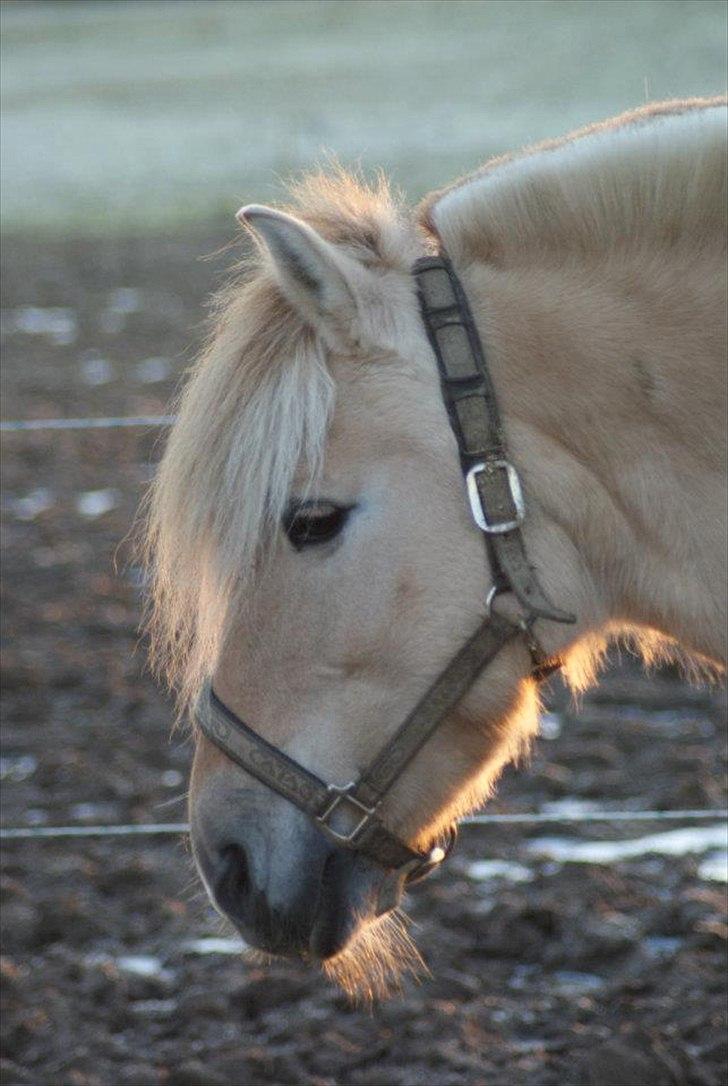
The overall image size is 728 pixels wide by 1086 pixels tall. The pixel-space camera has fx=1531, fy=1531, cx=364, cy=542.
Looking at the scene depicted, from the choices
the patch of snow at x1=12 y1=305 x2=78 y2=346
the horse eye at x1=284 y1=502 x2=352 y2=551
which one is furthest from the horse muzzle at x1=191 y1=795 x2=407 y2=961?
the patch of snow at x1=12 y1=305 x2=78 y2=346

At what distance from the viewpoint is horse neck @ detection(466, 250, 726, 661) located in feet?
6.91

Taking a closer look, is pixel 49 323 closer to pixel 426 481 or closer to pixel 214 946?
pixel 214 946

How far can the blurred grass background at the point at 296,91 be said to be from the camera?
578 inches

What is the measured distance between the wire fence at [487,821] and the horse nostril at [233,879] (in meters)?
1.37

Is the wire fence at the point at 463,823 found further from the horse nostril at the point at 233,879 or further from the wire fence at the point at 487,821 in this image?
the horse nostril at the point at 233,879

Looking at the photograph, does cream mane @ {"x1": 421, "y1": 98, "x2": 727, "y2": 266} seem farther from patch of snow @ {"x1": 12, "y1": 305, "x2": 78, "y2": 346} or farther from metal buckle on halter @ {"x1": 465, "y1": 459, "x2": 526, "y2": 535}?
patch of snow @ {"x1": 12, "y1": 305, "x2": 78, "y2": 346}

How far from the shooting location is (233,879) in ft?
7.07

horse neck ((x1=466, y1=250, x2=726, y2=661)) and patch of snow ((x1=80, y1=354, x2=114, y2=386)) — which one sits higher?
patch of snow ((x1=80, y1=354, x2=114, y2=386))

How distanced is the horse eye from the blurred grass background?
29.7 feet

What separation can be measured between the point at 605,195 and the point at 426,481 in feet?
1.54

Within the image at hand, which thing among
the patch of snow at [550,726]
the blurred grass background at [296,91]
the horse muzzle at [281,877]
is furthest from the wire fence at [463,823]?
the blurred grass background at [296,91]

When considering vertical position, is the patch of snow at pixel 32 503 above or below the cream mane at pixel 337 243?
below

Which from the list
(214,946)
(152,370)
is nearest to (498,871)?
(214,946)

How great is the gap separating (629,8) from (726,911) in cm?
2534
